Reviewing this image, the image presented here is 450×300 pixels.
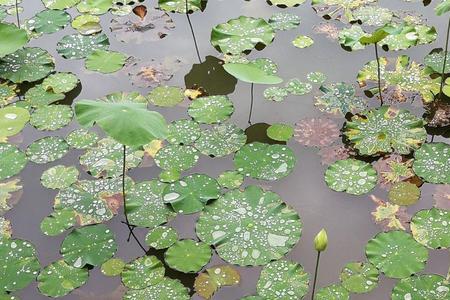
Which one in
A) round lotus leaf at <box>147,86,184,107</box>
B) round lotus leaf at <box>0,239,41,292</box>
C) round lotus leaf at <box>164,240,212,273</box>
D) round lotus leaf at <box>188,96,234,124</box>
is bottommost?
round lotus leaf at <box>0,239,41,292</box>

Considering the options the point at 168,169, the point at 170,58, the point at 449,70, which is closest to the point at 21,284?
the point at 168,169

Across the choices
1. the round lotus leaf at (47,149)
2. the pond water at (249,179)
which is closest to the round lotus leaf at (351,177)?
the pond water at (249,179)

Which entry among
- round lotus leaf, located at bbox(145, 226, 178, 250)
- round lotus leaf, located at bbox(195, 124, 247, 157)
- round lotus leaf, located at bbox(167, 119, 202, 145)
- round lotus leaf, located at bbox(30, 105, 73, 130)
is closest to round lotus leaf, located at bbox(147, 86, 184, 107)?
round lotus leaf, located at bbox(167, 119, 202, 145)

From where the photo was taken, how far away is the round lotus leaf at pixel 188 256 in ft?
6.74

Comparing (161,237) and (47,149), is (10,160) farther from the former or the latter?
(161,237)

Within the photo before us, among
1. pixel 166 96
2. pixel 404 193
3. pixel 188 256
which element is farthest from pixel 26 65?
pixel 404 193

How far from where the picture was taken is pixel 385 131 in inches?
98.3

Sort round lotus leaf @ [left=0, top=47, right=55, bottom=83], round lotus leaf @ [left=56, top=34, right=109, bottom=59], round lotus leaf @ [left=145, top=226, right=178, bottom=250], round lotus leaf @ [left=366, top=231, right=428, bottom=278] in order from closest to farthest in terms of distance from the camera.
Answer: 1. round lotus leaf @ [left=366, top=231, right=428, bottom=278]
2. round lotus leaf @ [left=145, top=226, right=178, bottom=250]
3. round lotus leaf @ [left=0, top=47, right=55, bottom=83]
4. round lotus leaf @ [left=56, top=34, right=109, bottom=59]

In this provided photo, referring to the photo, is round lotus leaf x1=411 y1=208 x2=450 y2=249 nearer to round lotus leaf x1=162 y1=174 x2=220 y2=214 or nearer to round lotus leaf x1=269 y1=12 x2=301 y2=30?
round lotus leaf x1=162 y1=174 x2=220 y2=214

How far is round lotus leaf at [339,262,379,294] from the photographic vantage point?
197cm

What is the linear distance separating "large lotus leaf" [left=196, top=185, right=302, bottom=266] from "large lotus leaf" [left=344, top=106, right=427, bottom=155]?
0.46 metres

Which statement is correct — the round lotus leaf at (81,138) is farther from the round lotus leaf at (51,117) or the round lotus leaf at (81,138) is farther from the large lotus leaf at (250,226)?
the large lotus leaf at (250,226)

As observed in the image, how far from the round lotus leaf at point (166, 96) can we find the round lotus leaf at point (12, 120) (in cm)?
54

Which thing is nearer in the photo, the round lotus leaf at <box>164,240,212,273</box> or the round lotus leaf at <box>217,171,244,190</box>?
the round lotus leaf at <box>164,240,212,273</box>
